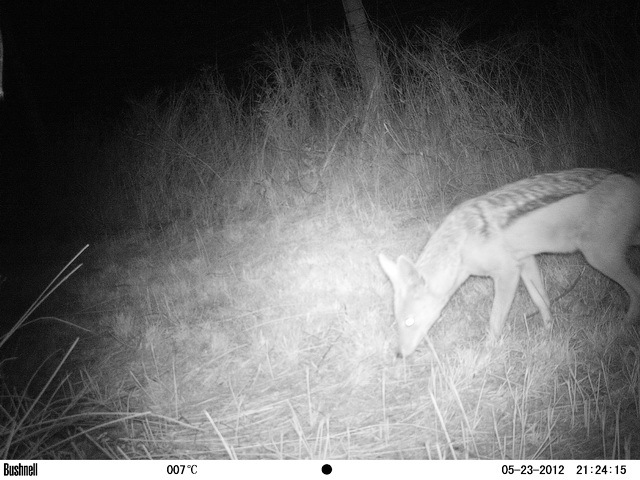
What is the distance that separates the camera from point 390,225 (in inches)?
201

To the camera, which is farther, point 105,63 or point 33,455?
point 105,63

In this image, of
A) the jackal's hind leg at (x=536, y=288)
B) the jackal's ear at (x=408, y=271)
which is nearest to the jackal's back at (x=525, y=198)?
the jackal's hind leg at (x=536, y=288)

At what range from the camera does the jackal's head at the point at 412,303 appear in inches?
117

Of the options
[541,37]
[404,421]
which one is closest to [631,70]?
[541,37]

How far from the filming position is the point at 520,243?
3.21 metres

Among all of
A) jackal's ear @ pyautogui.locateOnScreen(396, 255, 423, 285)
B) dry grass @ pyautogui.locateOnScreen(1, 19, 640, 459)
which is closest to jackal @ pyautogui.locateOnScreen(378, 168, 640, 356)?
jackal's ear @ pyautogui.locateOnScreen(396, 255, 423, 285)

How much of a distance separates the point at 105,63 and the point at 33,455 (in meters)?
16.9

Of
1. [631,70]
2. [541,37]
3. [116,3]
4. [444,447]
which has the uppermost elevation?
[116,3]

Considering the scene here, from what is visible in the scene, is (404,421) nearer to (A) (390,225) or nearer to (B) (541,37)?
(A) (390,225)

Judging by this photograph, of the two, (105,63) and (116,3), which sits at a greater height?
(116,3)

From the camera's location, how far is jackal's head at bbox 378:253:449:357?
2965 mm

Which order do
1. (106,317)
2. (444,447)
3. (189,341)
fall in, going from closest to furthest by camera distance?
(444,447) → (189,341) → (106,317)
